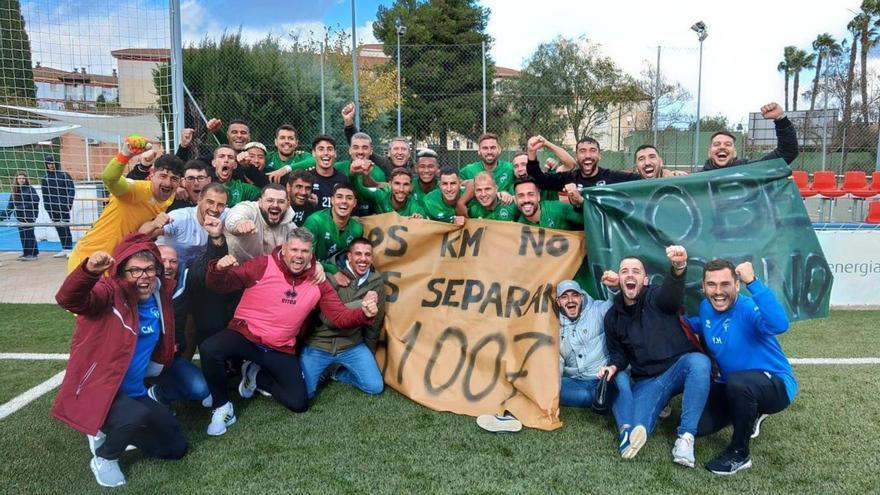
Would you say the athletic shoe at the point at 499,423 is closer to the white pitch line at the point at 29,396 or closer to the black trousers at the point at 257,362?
the black trousers at the point at 257,362

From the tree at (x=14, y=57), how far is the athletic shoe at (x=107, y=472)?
7990mm

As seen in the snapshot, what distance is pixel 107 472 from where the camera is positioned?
352 cm

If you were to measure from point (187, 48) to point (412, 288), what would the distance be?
55.6 ft

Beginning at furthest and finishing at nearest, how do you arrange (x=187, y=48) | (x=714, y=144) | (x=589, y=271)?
(x=187, y=48), (x=714, y=144), (x=589, y=271)

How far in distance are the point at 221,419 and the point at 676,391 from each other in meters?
3.12

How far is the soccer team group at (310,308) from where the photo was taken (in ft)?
11.8

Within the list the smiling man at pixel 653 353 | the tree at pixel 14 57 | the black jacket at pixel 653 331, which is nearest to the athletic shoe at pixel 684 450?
the smiling man at pixel 653 353

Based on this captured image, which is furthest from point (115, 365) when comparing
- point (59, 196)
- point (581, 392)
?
point (59, 196)

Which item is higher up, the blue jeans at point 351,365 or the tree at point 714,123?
the tree at point 714,123

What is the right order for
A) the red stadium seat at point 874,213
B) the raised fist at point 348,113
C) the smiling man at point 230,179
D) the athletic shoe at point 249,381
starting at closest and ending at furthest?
1. the athletic shoe at point 249,381
2. the smiling man at point 230,179
3. the raised fist at point 348,113
4. the red stadium seat at point 874,213

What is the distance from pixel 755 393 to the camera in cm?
369

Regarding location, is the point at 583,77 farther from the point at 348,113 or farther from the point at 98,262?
the point at 98,262

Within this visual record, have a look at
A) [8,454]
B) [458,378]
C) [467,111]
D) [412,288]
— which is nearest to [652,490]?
[458,378]

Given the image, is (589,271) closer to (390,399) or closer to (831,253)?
(390,399)
